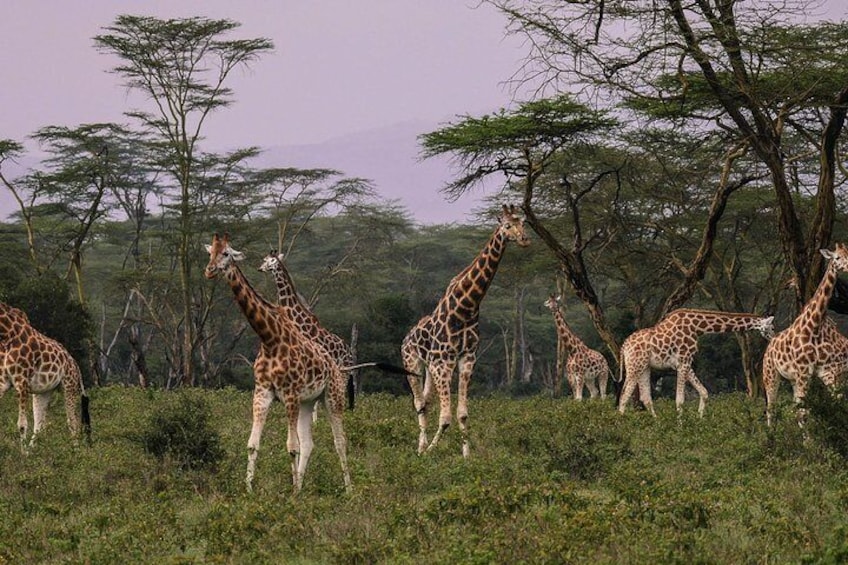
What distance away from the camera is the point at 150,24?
3184cm

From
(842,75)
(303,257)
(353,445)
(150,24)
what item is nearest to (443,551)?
(353,445)

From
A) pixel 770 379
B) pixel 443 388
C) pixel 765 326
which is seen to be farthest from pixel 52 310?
pixel 770 379

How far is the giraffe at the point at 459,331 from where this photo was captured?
14281 mm

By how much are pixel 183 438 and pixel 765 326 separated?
29.0 feet

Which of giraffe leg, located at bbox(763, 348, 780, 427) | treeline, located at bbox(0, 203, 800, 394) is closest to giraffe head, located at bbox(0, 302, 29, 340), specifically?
giraffe leg, located at bbox(763, 348, 780, 427)

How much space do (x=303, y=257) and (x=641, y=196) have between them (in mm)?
22134

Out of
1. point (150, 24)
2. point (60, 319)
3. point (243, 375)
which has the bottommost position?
point (243, 375)

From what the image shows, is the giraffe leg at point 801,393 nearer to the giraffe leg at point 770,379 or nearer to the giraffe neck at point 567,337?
the giraffe leg at point 770,379

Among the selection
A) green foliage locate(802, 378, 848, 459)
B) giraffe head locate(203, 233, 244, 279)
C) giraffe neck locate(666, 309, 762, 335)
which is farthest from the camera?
giraffe neck locate(666, 309, 762, 335)

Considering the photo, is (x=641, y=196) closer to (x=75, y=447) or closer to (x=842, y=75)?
(x=842, y=75)

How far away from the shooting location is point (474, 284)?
14414 mm

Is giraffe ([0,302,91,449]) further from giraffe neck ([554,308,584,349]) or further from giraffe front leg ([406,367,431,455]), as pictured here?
giraffe neck ([554,308,584,349])

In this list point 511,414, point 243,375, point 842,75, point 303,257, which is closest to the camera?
point 511,414

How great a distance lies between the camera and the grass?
8.97 meters
